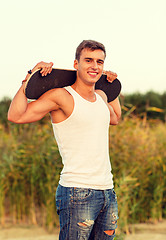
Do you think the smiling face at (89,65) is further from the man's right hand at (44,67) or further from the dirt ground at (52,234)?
the dirt ground at (52,234)

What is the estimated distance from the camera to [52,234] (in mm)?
5125

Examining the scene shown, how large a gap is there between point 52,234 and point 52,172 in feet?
3.03

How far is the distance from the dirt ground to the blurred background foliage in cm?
10

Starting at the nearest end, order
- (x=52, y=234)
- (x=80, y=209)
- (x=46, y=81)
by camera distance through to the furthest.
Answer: (x=80, y=209) < (x=46, y=81) < (x=52, y=234)

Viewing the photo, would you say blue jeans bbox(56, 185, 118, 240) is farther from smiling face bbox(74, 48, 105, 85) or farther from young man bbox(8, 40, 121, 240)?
smiling face bbox(74, 48, 105, 85)

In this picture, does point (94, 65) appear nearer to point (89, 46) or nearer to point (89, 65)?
point (89, 65)

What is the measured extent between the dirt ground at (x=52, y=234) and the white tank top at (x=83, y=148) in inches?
118

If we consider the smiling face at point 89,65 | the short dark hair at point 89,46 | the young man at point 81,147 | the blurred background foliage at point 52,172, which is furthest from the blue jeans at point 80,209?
the blurred background foliage at point 52,172

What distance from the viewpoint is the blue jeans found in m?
2.28

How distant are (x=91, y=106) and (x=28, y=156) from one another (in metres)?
3.12

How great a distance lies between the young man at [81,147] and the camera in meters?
2.29

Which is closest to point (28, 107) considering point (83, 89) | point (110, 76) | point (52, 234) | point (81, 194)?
point (83, 89)

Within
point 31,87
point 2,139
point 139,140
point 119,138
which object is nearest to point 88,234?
point 31,87

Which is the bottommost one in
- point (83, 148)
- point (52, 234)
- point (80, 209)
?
point (52, 234)
